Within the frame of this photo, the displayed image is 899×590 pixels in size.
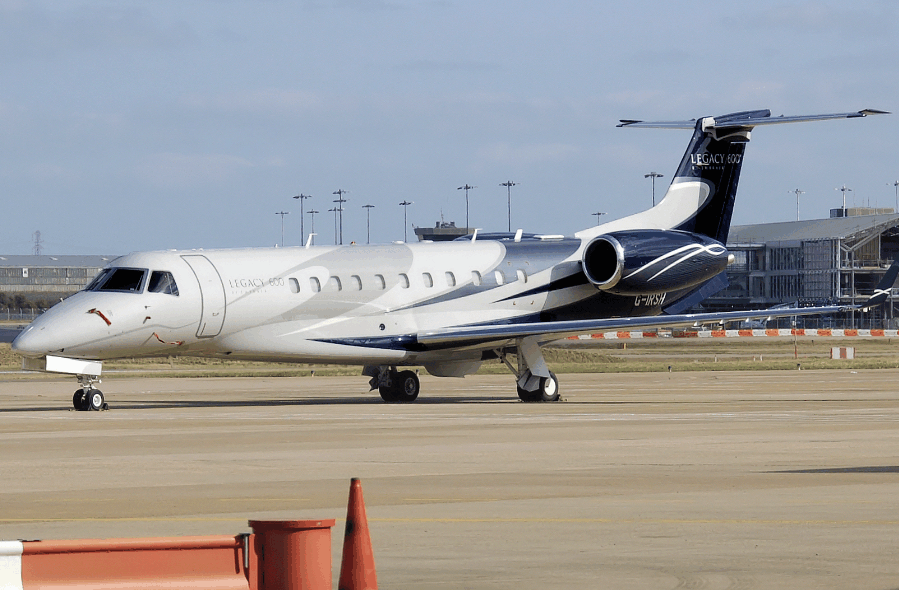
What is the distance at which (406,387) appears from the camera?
36656 mm

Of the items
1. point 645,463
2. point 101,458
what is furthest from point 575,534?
point 101,458

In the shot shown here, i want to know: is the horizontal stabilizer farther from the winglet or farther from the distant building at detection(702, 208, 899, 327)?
the distant building at detection(702, 208, 899, 327)

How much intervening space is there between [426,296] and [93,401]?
8.44 metres

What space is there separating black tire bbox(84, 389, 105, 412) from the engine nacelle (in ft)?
41.1

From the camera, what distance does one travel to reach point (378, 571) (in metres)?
10.2

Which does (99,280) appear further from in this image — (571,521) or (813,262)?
(813,262)

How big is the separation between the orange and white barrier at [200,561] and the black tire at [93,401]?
893 inches

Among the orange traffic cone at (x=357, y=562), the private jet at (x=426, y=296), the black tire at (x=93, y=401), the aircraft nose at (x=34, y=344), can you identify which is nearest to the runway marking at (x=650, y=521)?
the orange traffic cone at (x=357, y=562)

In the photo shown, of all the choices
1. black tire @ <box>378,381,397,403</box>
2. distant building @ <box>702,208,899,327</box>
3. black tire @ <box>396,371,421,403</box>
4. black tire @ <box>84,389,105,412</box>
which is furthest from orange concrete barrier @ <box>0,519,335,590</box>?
distant building @ <box>702,208,899,327</box>

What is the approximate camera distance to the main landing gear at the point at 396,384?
120 ft

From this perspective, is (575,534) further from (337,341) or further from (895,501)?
(337,341)

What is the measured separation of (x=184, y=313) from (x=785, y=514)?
20.1 m

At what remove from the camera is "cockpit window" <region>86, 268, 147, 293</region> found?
31109mm

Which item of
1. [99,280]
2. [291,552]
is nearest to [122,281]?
[99,280]
